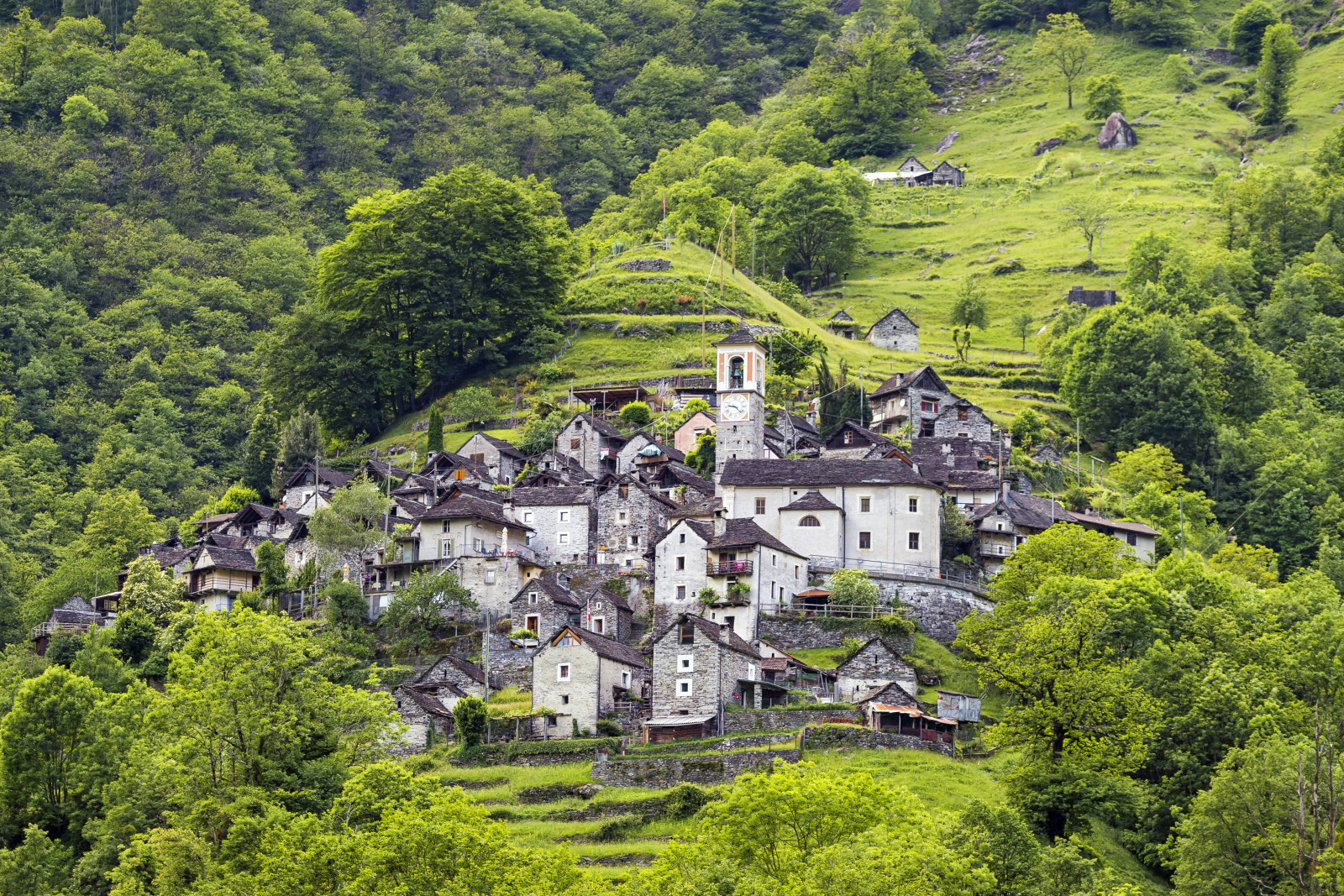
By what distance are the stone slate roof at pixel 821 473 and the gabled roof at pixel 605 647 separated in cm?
1307

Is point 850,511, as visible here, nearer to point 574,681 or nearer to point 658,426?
point 574,681

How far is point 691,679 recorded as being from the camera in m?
72.6

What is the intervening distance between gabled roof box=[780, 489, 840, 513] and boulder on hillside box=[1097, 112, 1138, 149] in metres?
125

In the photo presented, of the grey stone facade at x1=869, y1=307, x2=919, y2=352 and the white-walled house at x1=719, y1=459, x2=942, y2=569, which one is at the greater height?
the grey stone facade at x1=869, y1=307, x2=919, y2=352

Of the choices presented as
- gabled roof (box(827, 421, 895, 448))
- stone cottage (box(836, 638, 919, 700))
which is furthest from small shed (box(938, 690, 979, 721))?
gabled roof (box(827, 421, 895, 448))

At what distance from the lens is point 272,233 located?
→ 184625 millimetres

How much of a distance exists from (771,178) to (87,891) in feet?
410

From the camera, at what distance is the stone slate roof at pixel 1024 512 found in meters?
88.1

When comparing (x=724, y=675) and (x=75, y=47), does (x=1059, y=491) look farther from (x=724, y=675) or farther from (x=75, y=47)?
(x=75, y=47)

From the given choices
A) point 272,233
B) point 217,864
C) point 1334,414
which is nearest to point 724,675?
point 217,864

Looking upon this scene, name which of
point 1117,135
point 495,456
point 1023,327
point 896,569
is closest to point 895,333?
point 1023,327

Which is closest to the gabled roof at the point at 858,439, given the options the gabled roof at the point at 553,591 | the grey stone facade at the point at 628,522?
the grey stone facade at the point at 628,522

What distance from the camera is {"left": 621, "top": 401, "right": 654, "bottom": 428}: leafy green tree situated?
352 ft

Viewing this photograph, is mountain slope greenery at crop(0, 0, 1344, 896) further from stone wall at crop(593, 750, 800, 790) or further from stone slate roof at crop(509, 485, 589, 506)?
stone slate roof at crop(509, 485, 589, 506)
